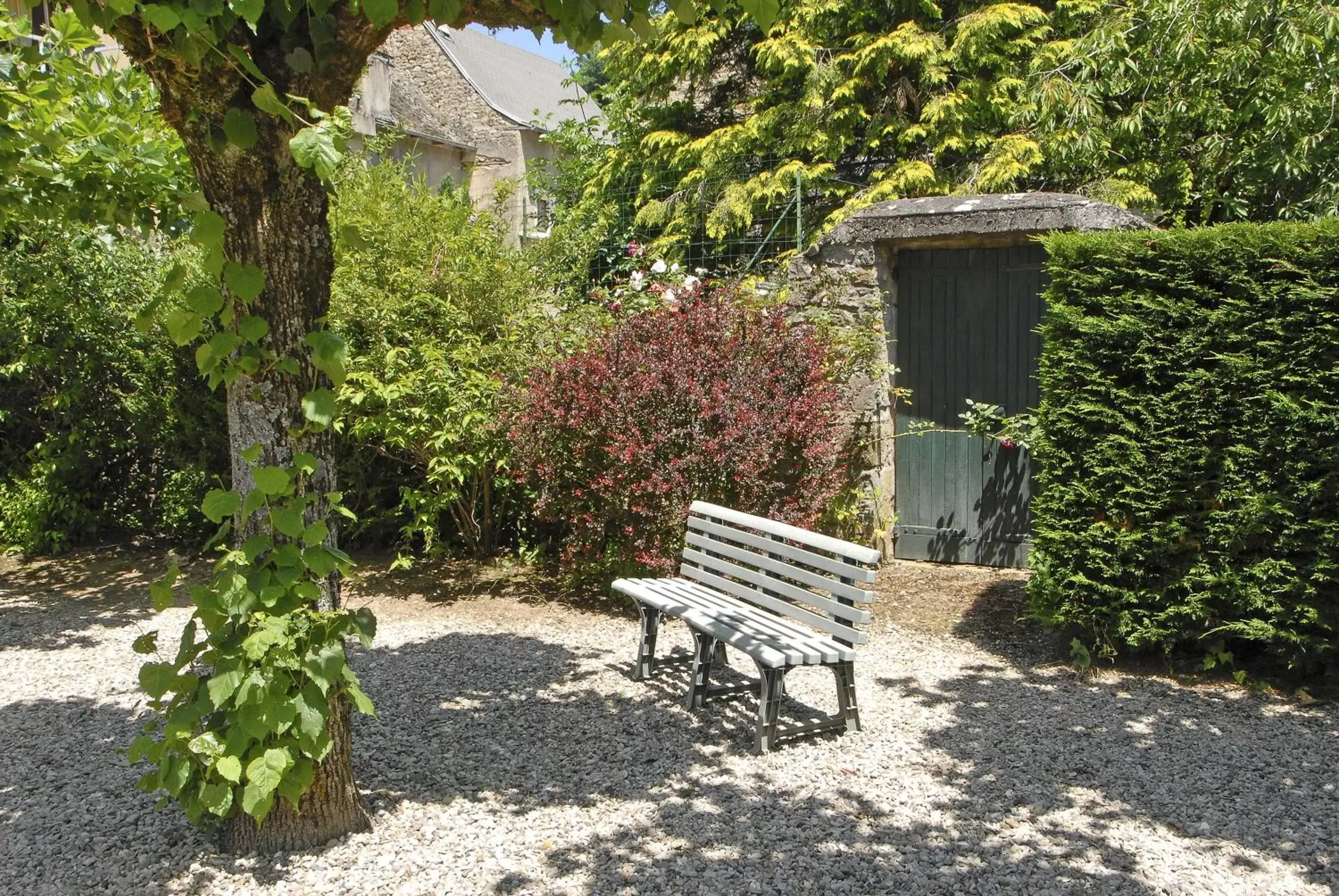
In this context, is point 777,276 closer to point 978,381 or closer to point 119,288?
point 978,381

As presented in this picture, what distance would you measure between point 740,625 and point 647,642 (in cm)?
81

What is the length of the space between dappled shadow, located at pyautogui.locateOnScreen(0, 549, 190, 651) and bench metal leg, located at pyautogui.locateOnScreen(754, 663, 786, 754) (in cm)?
420

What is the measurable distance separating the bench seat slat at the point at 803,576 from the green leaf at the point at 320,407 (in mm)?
2169

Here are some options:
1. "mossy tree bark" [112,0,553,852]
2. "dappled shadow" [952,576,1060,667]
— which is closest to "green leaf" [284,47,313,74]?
"mossy tree bark" [112,0,553,852]

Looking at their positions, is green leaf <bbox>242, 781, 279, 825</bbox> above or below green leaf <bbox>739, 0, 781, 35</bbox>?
below

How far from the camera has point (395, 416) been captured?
23.7 feet

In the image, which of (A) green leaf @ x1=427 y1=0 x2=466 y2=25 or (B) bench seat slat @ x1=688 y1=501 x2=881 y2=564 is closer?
(A) green leaf @ x1=427 y1=0 x2=466 y2=25

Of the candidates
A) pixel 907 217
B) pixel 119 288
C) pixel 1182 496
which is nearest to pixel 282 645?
pixel 1182 496

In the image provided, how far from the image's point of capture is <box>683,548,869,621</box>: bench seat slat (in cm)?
447

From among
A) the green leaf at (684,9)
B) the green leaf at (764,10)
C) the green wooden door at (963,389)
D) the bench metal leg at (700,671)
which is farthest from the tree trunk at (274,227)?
the green wooden door at (963,389)

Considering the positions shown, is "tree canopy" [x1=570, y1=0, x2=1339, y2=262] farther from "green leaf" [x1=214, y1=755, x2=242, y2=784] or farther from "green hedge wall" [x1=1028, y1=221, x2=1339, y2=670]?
"green leaf" [x1=214, y1=755, x2=242, y2=784]

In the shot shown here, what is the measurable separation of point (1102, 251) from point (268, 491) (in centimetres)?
400

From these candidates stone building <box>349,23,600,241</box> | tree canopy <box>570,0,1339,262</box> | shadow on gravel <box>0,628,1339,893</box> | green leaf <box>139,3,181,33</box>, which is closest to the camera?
green leaf <box>139,3,181,33</box>

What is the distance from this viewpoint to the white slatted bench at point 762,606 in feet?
14.4
